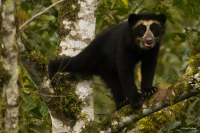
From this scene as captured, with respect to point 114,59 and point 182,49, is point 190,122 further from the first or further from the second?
point 182,49

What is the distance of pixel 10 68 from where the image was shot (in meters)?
2.29

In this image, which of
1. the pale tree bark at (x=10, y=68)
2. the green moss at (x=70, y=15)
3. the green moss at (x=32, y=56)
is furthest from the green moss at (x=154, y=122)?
the pale tree bark at (x=10, y=68)

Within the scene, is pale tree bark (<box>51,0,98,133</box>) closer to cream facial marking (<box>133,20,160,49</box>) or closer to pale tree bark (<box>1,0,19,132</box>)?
cream facial marking (<box>133,20,160,49</box>)

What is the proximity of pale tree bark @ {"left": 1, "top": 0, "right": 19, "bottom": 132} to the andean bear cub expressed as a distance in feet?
6.31

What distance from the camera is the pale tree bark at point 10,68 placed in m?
2.22

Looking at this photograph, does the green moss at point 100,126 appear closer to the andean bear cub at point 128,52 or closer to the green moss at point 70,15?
the andean bear cub at point 128,52

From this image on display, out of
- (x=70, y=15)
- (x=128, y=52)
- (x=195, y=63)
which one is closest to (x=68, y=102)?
(x=128, y=52)

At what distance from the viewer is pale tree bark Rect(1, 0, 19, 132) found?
87.6 inches

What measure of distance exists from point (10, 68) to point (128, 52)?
2.67 meters

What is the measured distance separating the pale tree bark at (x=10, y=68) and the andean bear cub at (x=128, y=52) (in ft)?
6.31

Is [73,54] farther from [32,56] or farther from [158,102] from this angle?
[158,102]

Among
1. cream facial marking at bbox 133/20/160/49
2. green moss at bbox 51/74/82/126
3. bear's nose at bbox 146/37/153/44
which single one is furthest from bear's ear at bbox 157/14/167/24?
green moss at bbox 51/74/82/126

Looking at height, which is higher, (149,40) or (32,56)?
(149,40)

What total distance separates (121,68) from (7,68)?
254cm
